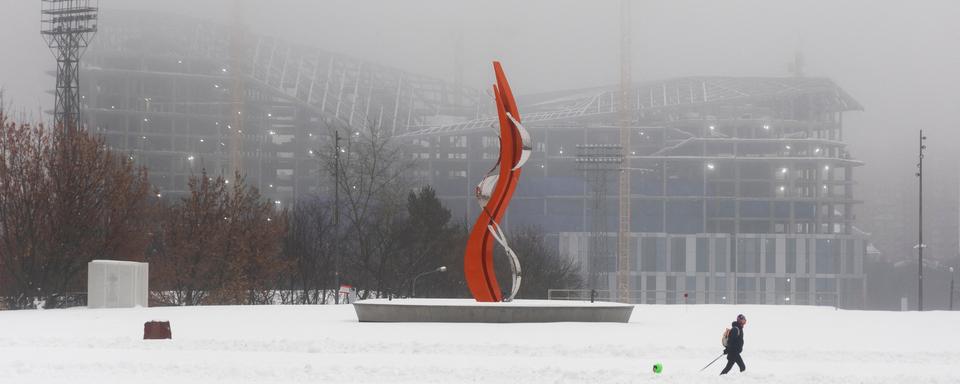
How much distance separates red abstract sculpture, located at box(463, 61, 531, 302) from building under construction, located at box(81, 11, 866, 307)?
389ft

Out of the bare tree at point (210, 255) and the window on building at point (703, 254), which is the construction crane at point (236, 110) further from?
the bare tree at point (210, 255)

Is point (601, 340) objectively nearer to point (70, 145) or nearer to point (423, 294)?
point (70, 145)

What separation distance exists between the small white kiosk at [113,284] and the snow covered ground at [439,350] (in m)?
1.63

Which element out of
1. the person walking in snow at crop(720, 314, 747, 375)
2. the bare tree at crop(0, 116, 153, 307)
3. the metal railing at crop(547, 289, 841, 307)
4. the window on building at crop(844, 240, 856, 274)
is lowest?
the metal railing at crop(547, 289, 841, 307)

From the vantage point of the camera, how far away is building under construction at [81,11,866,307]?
6875 inches

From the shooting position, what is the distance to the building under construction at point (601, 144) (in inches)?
6875

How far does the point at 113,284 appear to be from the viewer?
45.3 m

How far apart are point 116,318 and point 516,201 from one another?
457 feet

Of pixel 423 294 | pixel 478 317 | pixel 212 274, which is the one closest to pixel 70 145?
pixel 212 274

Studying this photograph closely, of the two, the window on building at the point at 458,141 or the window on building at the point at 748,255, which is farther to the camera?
the window on building at the point at 458,141

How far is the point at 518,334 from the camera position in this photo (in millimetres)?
34156

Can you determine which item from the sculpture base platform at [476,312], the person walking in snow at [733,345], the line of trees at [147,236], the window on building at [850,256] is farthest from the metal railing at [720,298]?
the person walking in snow at [733,345]

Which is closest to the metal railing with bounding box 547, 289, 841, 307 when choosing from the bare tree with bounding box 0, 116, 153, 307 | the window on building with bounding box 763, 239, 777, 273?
the window on building with bounding box 763, 239, 777, 273

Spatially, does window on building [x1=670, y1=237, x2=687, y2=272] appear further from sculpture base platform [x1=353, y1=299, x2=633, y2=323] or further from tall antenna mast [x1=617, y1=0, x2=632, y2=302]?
sculpture base platform [x1=353, y1=299, x2=633, y2=323]
